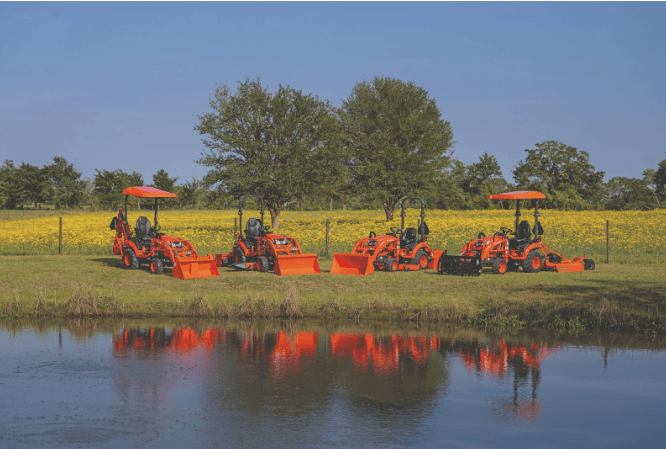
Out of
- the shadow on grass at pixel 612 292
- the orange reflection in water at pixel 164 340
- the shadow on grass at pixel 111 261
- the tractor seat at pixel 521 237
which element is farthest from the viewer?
the shadow on grass at pixel 111 261

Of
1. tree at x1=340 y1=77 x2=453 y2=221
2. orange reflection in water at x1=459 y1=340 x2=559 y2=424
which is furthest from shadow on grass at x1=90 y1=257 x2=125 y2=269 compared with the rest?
tree at x1=340 y1=77 x2=453 y2=221

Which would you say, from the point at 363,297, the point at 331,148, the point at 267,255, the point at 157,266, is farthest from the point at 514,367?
the point at 331,148

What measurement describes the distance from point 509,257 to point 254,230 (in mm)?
8992

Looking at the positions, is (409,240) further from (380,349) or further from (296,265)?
(380,349)

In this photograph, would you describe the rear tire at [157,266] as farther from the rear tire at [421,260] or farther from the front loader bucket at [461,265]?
the front loader bucket at [461,265]

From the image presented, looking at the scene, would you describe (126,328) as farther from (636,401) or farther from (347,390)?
(636,401)

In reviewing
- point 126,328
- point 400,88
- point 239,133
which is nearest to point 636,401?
point 126,328

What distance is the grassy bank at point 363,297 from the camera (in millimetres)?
16219

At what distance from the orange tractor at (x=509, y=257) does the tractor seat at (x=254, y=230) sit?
638 cm

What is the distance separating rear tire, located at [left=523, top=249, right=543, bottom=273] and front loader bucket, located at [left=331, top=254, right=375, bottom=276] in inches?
205

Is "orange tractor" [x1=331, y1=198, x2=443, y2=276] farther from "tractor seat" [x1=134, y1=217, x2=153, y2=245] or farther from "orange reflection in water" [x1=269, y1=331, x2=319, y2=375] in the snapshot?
"orange reflection in water" [x1=269, y1=331, x2=319, y2=375]

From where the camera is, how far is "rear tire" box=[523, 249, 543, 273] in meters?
23.7

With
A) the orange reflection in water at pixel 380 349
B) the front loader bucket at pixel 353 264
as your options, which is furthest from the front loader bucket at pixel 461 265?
the orange reflection in water at pixel 380 349

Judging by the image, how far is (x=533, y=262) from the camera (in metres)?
23.9
